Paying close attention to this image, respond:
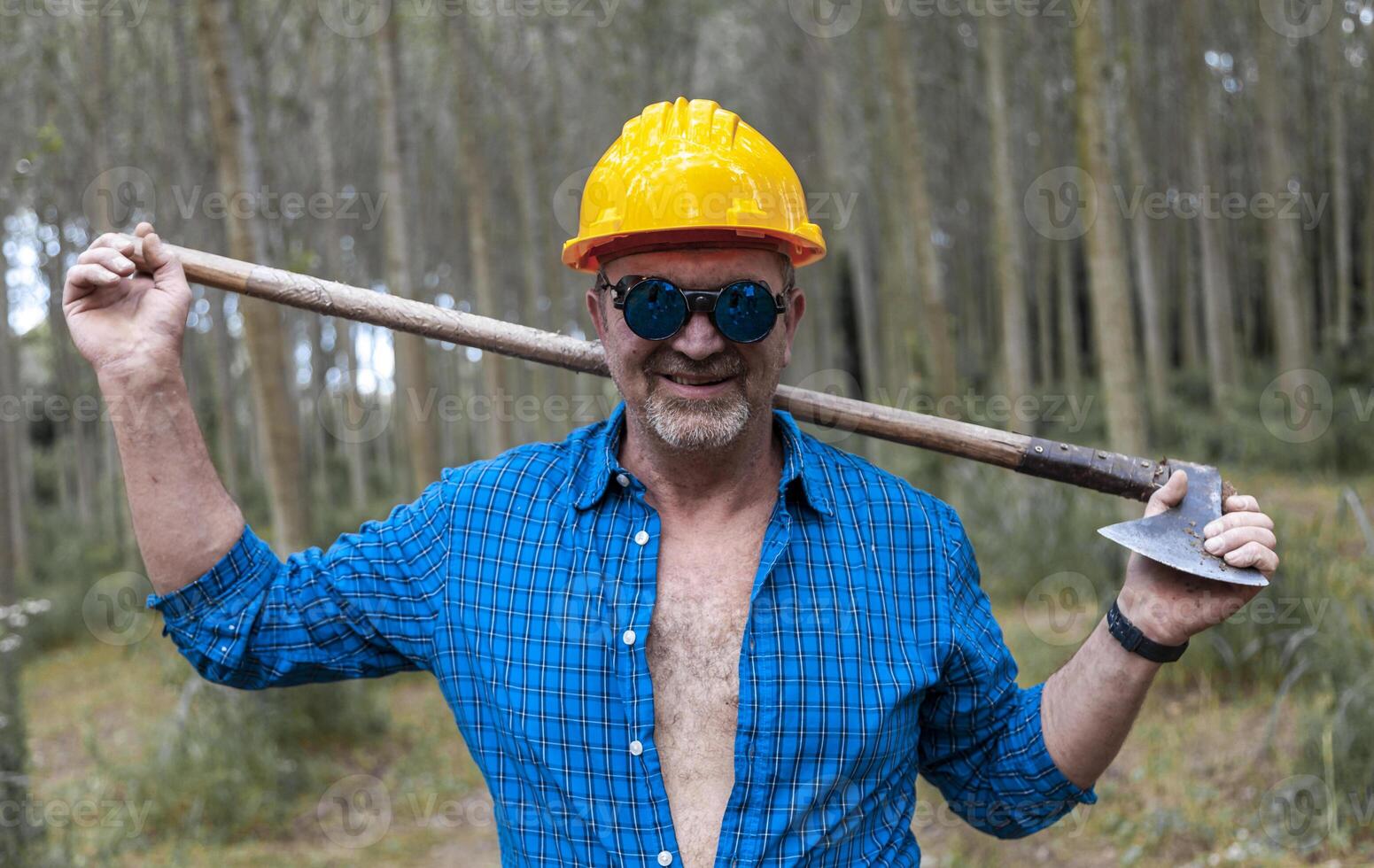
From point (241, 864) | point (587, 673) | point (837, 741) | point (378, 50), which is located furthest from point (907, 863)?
point (378, 50)

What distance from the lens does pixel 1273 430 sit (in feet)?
34.8

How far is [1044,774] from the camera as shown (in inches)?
79.9

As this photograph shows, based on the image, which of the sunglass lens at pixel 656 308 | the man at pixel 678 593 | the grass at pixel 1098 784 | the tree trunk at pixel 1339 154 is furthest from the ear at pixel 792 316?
the tree trunk at pixel 1339 154

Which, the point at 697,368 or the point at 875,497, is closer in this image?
the point at 697,368

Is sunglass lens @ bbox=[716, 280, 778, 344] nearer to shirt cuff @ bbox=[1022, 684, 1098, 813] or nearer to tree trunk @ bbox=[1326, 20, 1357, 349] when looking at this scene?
shirt cuff @ bbox=[1022, 684, 1098, 813]

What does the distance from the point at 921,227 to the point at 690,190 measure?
806 centimetres

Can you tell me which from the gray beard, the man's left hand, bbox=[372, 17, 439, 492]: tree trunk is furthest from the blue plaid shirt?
bbox=[372, 17, 439, 492]: tree trunk
